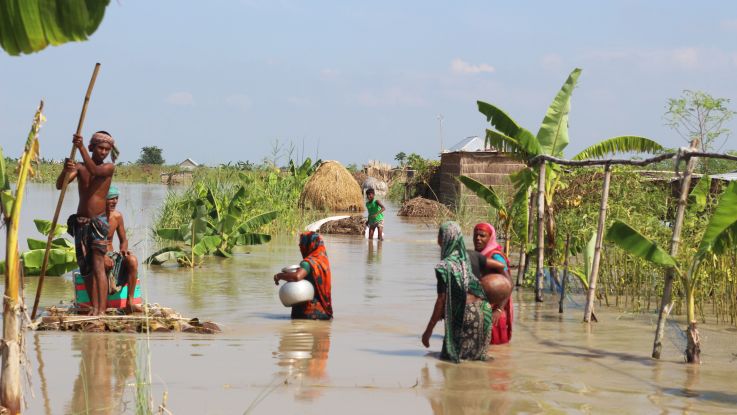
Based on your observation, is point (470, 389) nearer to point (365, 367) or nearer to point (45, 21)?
point (365, 367)

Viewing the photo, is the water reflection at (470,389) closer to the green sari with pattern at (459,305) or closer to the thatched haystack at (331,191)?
the green sari with pattern at (459,305)

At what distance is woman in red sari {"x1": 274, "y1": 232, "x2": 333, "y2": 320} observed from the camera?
9.72 metres

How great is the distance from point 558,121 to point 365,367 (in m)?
6.14

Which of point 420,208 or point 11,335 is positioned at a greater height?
point 420,208

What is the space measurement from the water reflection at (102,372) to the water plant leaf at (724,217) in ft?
14.1

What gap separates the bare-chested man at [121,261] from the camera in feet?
29.9

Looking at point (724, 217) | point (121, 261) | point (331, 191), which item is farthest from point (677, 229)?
point (331, 191)

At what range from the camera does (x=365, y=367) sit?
25.2ft

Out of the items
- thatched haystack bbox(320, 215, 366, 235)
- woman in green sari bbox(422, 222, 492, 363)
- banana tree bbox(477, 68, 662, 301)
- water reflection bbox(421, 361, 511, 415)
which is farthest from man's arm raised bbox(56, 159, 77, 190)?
thatched haystack bbox(320, 215, 366, 235)

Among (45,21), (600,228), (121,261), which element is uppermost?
(45,21)

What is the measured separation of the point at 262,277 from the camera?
14.0 meters

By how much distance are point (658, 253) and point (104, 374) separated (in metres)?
4.32

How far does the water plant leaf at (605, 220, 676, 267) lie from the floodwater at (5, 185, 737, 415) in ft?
3.01

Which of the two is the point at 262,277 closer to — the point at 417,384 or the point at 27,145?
the point at 417,384
